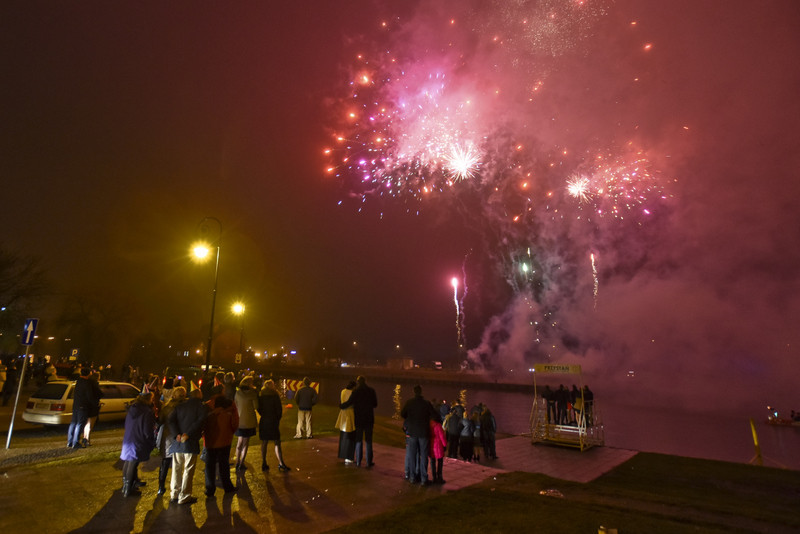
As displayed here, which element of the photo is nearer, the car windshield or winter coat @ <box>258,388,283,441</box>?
A: winter coat @ <box>258,388,283,441</box>

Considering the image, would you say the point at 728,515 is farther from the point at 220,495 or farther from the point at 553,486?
the point at 220,495

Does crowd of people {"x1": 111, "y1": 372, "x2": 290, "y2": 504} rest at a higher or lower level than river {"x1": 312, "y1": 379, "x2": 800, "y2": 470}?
higher

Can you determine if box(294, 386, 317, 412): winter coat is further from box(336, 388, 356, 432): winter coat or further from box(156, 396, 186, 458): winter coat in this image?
box(156, 396, 186, 458): winter coat

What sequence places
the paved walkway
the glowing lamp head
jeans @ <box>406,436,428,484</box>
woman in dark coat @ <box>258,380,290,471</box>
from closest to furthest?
1. the paved walkway
2. jeans @ <box>406,436,428,484</box>
3. woman in dark coat @ <box>258,380,290,471</box>
4. the glowing lamp head

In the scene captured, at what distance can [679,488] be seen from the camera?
11281 mm

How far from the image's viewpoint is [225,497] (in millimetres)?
7602

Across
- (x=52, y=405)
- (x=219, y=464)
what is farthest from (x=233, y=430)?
(x=52, y=405)

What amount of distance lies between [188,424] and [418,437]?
4552 mm

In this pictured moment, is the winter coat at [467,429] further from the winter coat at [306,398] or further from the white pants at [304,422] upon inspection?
the white pants at [304,422]

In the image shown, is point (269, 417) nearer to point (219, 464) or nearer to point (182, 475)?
point (219, 464)

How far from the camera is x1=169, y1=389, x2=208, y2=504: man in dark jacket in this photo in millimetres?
7121

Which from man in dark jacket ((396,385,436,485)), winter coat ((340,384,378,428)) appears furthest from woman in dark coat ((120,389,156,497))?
man in dark jacket ((396,385,436,485))

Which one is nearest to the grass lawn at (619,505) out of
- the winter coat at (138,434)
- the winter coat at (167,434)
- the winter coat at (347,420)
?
the winter coat at (347,420)

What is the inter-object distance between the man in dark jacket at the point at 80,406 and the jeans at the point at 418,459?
8.36 m
